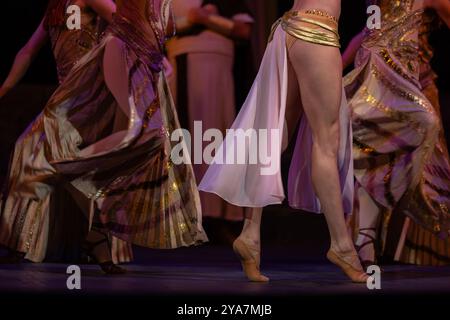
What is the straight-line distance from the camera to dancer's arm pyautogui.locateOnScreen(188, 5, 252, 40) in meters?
6.62

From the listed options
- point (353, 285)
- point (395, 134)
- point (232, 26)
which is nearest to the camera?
point (353, 285)

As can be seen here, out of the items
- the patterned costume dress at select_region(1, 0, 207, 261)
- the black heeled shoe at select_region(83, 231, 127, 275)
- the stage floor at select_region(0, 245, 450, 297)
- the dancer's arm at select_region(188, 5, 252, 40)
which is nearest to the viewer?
the stage floor at select_region(0, 245, 450, 297)

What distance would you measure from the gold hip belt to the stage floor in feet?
3.05

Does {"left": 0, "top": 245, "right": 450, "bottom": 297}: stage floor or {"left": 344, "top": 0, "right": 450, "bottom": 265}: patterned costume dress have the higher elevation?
{"left": 344, "top": 0, "right": 450, "bottom": 265}: patterned costume dress

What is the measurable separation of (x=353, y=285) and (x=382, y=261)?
1.35m

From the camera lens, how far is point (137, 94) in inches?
180

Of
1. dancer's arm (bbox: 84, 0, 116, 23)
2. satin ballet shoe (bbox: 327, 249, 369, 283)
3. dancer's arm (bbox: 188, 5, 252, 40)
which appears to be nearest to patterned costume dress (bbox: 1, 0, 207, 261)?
dancer's arm (bbox: 84, 0, 116, 23)

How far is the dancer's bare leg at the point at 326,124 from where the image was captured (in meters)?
3.99

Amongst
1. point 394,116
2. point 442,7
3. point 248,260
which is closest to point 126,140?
point 248,260

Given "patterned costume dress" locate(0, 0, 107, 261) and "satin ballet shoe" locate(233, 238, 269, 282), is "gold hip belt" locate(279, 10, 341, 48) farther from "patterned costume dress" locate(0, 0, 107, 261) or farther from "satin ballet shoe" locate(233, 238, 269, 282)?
"patterned costume dress" locate(0, 0, 107, 261)
